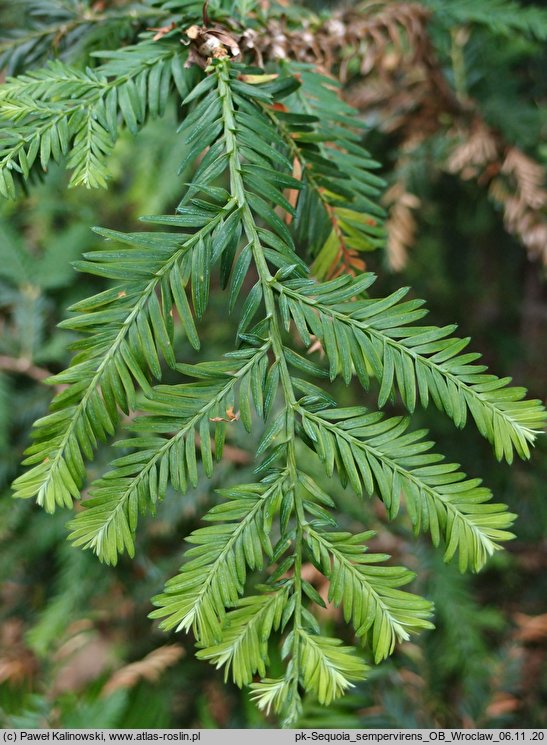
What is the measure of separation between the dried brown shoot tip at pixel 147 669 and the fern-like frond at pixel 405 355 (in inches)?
33.1

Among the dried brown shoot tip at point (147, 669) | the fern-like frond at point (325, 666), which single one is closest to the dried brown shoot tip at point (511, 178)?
the fern-like frond at point (325, 666)

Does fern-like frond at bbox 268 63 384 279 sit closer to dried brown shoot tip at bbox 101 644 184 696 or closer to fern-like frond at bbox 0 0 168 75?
fern-like frond at bbox 0 0 168 75

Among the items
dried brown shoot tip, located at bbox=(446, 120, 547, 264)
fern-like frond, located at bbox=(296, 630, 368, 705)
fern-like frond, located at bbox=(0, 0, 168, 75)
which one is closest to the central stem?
fern-like frond, located at bbox=(296, 630, 368, 705)

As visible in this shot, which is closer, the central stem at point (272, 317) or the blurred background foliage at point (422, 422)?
the central stem at point (272, 317)

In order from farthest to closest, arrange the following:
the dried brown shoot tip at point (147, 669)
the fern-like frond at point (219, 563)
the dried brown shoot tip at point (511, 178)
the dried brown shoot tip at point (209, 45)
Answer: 1. the dried brown shoot tip at point (147, 669)
2. the dried brown shoot tip at point (511, 178)
3. the dried brown shoot tip at point (209, 45)
4. the fern-like frond at point (219, 563)

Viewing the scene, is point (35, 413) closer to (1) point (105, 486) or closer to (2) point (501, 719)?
(1) point (105, 486)

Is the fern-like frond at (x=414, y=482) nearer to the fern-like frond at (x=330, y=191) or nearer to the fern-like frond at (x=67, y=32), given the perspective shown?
the fern-like frond at (x=330, y=191)

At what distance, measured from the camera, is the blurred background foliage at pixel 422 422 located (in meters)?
1.03

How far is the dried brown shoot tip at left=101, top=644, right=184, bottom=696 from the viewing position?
1.08 meters

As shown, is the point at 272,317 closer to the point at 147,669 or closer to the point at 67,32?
the point at 67,32

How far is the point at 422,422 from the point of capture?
1.22m

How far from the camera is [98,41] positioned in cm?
65

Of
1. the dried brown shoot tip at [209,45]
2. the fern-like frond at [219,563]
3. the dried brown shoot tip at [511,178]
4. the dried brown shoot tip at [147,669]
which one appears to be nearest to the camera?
the fern-like frond at [219,563]

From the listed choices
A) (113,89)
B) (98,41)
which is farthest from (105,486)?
(98,41)
